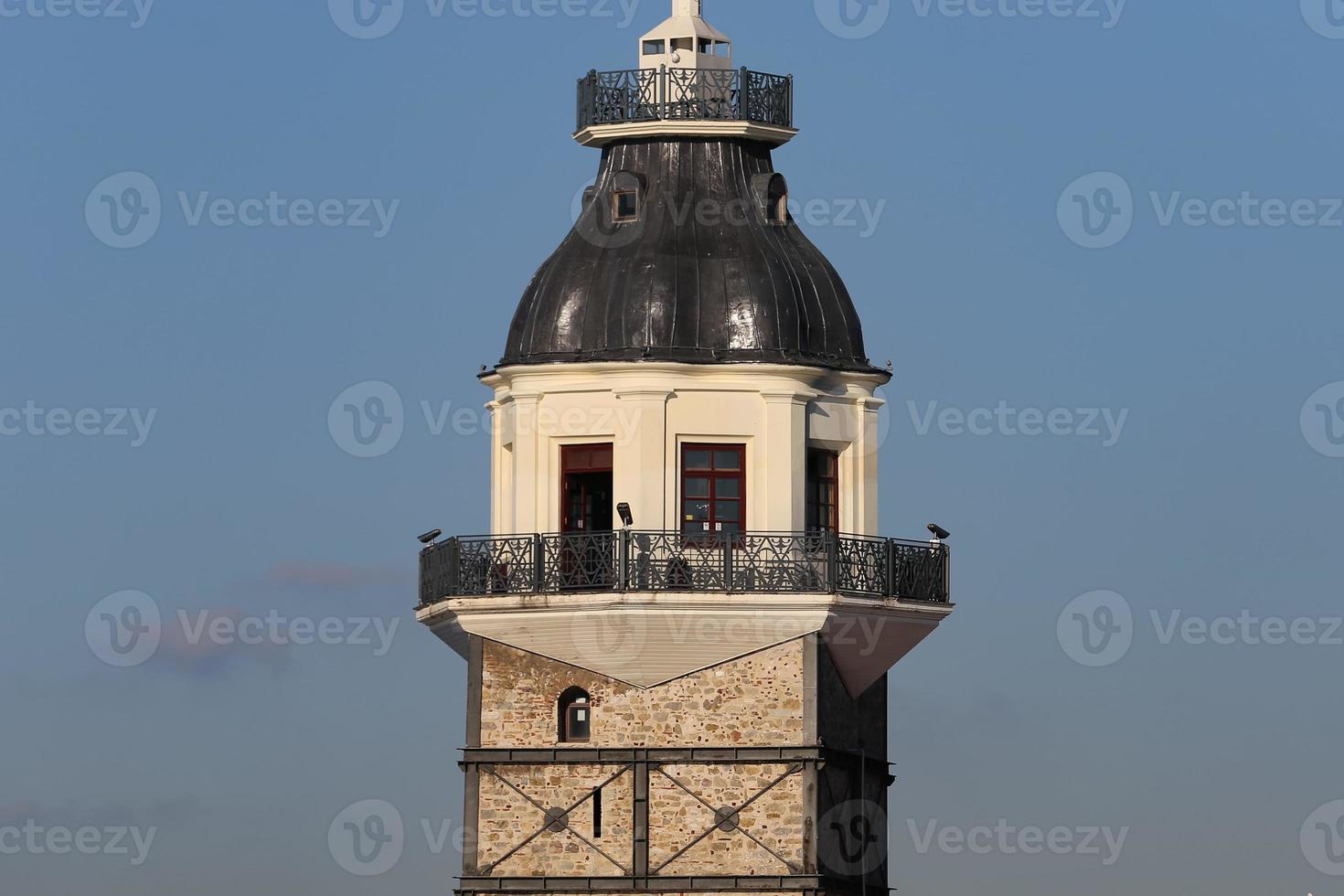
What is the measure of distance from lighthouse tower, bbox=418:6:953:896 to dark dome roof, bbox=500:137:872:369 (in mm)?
47

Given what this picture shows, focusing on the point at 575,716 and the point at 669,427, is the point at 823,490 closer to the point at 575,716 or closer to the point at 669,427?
the point at 669,427

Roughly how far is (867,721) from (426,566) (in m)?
7.74

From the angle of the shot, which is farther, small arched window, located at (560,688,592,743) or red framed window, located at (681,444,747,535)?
red framed window, located at (681,444,747,535)

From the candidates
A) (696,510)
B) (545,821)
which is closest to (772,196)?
(696,510)

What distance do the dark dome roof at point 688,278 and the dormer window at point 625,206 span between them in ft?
0.25

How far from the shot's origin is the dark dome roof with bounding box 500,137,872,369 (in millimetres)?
90562

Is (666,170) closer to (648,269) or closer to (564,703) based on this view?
(648,269)

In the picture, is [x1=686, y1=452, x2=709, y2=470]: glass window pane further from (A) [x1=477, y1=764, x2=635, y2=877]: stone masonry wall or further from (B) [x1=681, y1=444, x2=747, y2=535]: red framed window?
(A) [x1=477, y1=764, x2=635, y2=877]: stone masonry wall

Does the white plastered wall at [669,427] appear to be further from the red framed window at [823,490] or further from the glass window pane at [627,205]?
the glass window pane at [627,205]

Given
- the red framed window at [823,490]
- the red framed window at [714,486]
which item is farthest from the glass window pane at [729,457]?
the red framed window at [823,490]

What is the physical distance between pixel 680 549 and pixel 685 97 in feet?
25.6

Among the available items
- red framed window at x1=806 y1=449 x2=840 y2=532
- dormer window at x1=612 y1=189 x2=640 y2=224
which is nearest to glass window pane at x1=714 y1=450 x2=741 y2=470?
red framed window at x1=806 y1=449 x2=840 y2=532

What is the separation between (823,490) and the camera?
91.8m

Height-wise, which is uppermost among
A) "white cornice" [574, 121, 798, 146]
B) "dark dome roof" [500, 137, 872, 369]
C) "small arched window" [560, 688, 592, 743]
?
"white cornice" [574, 121, 798, 146]
